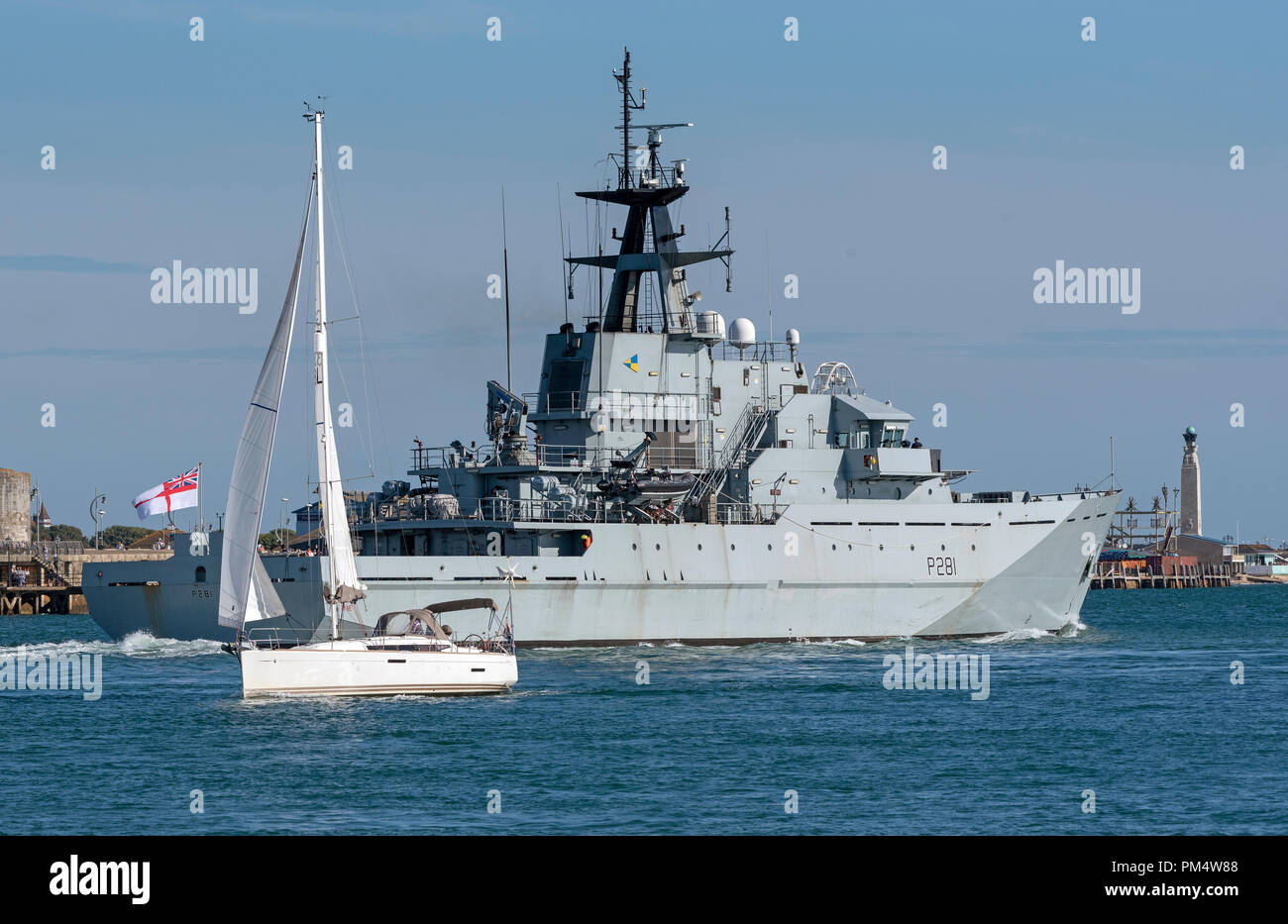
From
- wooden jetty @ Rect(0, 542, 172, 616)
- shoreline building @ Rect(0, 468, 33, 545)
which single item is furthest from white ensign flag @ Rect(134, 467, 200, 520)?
shoreline building @ Rect(0, 468, 33, 545)

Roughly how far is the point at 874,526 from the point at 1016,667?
6.70 meters

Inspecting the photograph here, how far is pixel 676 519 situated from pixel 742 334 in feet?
22.0

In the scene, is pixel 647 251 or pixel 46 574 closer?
pixel 647 251

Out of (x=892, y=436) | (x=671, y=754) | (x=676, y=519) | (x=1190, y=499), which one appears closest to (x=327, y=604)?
(x=671, y=754)

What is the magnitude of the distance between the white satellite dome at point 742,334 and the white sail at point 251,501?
756 inches

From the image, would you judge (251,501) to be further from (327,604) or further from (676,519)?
(676,519)

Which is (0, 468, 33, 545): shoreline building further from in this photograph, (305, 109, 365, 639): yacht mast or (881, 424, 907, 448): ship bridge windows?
(305, 109, 365, 639): yacht mast

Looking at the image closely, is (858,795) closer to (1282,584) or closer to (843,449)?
(843,449)

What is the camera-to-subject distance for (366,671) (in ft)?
93.0

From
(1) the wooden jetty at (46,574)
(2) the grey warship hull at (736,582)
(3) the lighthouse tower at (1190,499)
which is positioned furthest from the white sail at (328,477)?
(3) the lighthouse tower at (1190,499)

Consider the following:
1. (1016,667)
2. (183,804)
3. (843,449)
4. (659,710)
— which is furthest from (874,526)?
(183,804)

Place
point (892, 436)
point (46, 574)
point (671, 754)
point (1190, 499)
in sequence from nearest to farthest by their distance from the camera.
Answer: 1. point (671, 754)
2. point (892, 436)
3. point (46, 574)
4. point (1190, 499)

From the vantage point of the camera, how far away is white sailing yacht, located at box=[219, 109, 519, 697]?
91.6 ft

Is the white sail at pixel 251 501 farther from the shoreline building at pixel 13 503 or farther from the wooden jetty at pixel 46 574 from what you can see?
the shoreline building at pixel 13 503
